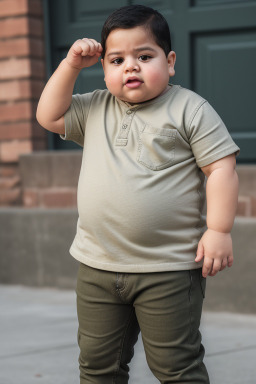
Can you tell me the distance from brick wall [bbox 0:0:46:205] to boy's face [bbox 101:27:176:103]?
3.61 m

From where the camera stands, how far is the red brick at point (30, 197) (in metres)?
6.10

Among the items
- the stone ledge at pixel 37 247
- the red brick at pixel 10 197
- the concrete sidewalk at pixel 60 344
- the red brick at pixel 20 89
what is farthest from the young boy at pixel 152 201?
the red brick at pixel 10 197

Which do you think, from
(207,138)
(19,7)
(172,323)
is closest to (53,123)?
(207,138)

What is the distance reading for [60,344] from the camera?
14.1 feet

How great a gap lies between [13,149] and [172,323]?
3893 mm

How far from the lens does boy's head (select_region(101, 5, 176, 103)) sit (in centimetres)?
249

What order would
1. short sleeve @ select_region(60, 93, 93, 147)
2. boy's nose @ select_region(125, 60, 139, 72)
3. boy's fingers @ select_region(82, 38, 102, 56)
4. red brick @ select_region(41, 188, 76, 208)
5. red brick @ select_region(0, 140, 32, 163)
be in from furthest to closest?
red brick @ select_region(0, 140, 32, 163), red brick @ select_region(41, 188, 76, 208), short sleeve @ select_region(60, 93, 93, 147), boy's fingers @ select_region(82, 38, 102, 56), boy's nose @ select_region(125, 60, 139, 72)

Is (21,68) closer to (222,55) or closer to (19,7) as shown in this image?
(19,7)

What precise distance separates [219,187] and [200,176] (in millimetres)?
135

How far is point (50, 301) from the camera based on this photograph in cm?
551

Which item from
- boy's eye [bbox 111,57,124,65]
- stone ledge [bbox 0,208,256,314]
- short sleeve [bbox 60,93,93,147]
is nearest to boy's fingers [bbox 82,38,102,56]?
boy's eye [bbox 111,57,124,65]

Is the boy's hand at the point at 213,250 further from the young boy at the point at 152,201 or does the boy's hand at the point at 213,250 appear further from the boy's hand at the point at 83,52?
the boy's hand at the point at 83,52

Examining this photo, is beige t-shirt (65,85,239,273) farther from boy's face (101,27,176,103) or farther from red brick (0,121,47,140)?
red brick (0,121,47,140)

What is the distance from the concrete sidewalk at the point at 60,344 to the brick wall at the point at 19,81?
1235 mm
